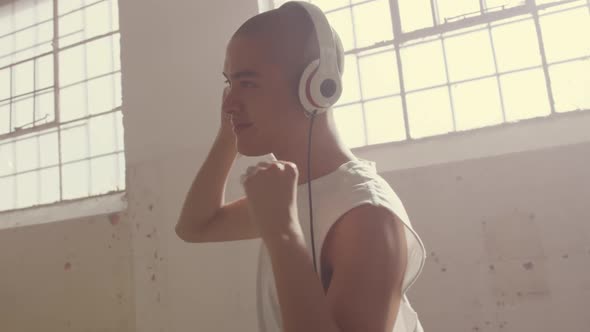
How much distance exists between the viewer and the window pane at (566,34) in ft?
6.39

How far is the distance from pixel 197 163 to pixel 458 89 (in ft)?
3.89

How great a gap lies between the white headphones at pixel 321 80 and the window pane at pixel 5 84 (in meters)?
3.37

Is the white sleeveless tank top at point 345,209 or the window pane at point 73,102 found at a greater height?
the window pane at point 73,102

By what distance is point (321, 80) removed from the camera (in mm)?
862

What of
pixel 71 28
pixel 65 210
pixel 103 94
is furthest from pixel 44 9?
pixel 65 210

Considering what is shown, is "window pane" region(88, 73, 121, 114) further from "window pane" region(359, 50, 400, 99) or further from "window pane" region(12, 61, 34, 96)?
"window pane" region(359, 50, 400, 99)

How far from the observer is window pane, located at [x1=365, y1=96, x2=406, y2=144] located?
2.20m

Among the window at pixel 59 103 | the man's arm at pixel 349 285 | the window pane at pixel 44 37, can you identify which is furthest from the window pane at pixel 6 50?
the man's arm at pixel 349 285

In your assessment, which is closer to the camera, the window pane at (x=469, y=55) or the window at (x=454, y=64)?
the window at (x=454, y=64)

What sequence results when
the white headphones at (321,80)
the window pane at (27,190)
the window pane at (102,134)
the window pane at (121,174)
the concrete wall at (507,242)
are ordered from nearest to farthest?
the white headphones at (321,80) < the concrete wall at (507,242) < the window pane at (121,174) < the window pane at (102,134) < the window pane at (27,190)

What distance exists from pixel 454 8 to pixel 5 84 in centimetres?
314

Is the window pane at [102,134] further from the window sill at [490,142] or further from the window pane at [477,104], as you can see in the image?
the window pane at [477,104]

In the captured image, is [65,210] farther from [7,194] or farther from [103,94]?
[7,194]

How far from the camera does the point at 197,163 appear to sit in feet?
6.77
